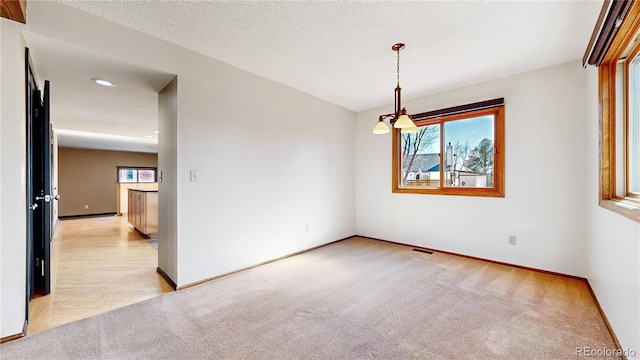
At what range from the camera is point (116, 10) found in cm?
204

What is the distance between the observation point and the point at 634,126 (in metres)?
1.95

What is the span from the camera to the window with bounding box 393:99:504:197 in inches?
135

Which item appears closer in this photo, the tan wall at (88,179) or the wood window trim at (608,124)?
the wood window trim at (608,124)

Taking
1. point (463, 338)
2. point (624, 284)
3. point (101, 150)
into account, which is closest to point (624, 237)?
point (624, 284)

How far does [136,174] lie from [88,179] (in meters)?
1.45

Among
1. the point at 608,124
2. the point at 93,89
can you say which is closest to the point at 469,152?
the point at 608,124

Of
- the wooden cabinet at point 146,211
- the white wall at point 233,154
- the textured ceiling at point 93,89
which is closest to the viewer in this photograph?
the textured ceiling at point 93,89

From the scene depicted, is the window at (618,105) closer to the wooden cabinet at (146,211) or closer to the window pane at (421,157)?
the window pane at (421,157)

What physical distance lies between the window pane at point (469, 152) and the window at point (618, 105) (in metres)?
1.29

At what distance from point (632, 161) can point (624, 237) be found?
2.31 ft

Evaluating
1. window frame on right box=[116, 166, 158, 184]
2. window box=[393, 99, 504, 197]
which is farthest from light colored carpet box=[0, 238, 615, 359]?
window frame on right box=[116, 166, 158, 184]

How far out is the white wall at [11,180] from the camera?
1738mm

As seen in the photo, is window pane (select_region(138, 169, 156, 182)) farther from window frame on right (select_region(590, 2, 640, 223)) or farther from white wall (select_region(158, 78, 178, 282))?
window frame on right (select_region(590, 2, 640, 223))

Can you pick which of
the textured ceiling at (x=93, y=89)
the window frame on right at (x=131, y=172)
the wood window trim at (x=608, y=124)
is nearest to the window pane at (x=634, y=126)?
the wood window trim at (x=608, y=124)
